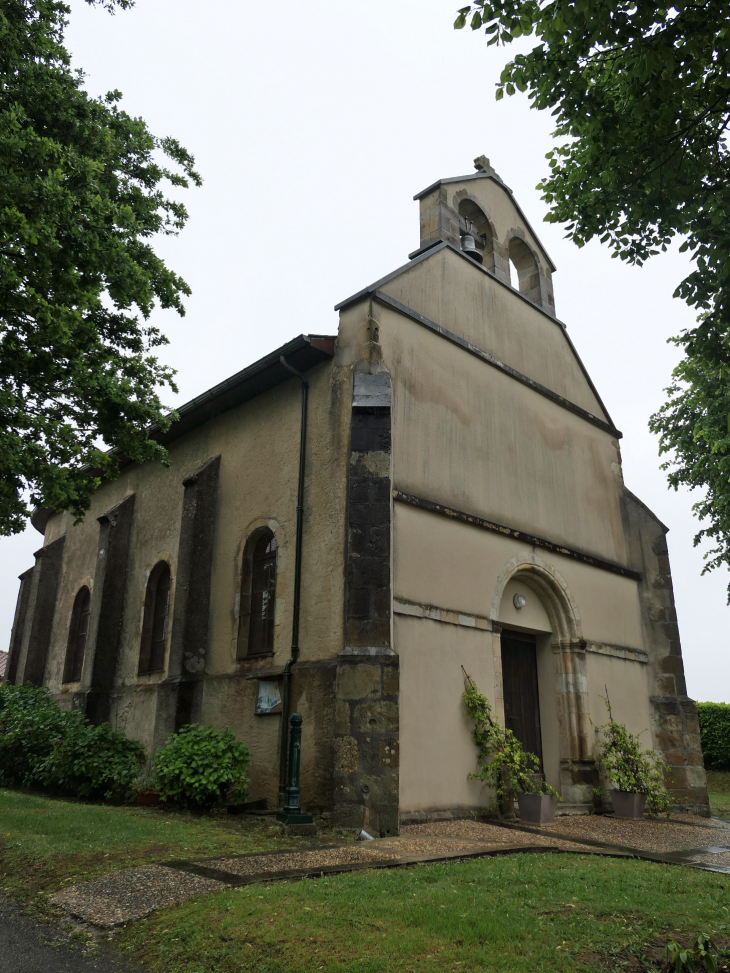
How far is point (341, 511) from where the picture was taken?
34.2 ft

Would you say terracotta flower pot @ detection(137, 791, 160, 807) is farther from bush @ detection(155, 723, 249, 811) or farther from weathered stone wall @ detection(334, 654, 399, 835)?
weathered stone wall @ detection(334, 654, 399, 835)

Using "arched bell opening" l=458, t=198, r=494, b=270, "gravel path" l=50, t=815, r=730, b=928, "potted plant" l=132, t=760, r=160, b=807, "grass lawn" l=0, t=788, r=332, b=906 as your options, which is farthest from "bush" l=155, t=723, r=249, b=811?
"arched bell opening" l=458, t=198, r=494, b=270

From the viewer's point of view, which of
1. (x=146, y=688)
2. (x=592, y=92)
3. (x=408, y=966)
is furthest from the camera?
(x=146, y=688)

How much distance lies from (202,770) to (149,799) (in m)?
1.26

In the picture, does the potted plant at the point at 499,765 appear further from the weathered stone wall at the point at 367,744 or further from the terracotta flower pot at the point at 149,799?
the terracotta flower pot at the point at 149,799

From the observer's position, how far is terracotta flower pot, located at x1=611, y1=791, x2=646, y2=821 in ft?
38.7

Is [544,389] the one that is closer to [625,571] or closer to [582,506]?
[582,506]

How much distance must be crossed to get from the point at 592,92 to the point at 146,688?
11.5m

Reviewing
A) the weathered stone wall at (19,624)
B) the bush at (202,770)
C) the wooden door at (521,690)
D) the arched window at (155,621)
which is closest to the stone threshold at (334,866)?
the bush at (202,770)

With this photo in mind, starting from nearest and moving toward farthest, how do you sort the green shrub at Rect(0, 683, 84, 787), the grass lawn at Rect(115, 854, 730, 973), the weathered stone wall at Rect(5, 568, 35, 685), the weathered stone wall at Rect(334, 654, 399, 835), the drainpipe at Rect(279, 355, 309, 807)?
the grass lawn at Rect(115, 854, 730, 973) < the weathered stone wall at Rect(334, 654, 399, 835) < the drainpipe at Rect(279, 355, 309, 807) < the green shrub at Rect(0, 683, 84, 787) < the weathered stone wall at Rect(5, 568, 35, 685)

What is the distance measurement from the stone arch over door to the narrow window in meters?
3.44

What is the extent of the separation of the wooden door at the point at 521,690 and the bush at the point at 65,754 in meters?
6.00

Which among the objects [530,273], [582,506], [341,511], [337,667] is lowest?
[337,667]

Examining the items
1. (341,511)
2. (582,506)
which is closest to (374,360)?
(341,511)
